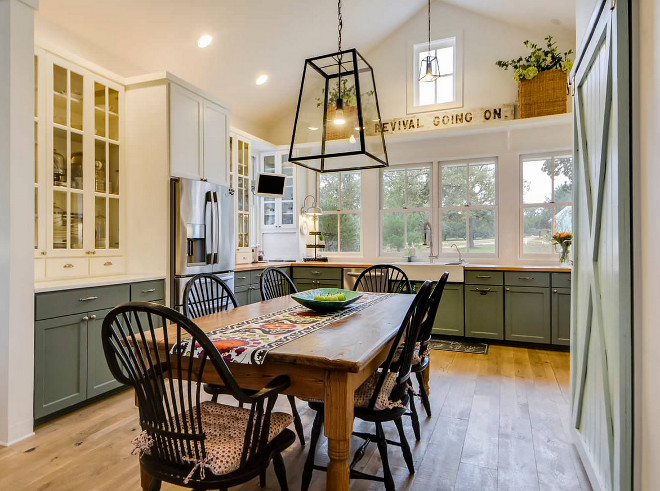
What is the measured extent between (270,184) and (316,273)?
135 centimetres

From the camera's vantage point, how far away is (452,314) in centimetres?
484

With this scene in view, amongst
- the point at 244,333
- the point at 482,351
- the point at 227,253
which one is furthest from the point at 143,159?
the point at 482,351

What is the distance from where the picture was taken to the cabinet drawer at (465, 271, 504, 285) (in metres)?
4.64

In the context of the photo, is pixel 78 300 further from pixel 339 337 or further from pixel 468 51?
pixel 468 51

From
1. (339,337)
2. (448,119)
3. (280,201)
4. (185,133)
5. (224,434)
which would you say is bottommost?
(224,434)

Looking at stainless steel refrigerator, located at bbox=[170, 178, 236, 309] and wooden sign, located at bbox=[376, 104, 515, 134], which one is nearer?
stainless steel refrigerator, located at bbox=[170, 178, 236, 309]

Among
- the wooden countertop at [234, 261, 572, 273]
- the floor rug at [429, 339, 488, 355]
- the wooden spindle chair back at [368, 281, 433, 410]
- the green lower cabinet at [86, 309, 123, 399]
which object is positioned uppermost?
the wooden countertop at [234, 261, 572, 273]

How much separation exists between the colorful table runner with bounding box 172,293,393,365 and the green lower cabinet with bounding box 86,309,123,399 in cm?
146

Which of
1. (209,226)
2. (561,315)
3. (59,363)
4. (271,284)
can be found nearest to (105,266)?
(209,226)

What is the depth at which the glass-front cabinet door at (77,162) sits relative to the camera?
3.06 meters

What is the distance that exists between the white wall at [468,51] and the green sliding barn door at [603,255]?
10.4 ft

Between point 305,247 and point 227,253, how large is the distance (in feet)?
6.80

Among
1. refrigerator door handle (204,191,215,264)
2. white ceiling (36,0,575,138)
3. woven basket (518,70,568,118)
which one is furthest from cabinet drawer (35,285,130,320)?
woven basket (518,70,568,118)
